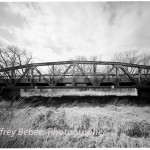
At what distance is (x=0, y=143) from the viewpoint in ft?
6.46

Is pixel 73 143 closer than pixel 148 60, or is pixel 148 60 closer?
pixel 73 143

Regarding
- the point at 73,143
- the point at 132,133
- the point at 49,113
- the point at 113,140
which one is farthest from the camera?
the point at 49,113

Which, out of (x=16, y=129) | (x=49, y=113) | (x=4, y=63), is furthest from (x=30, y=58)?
(x=16, y=129)

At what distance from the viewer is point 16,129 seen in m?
2.36

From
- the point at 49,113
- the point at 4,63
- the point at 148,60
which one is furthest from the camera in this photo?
the point at 148,60

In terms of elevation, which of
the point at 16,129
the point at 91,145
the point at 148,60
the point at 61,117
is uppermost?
the point at 148,60

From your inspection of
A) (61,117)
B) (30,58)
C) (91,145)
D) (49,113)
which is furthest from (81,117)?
(30,58)

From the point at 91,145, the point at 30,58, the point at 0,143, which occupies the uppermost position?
the point at 30,58

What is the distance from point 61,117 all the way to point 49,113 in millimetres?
963

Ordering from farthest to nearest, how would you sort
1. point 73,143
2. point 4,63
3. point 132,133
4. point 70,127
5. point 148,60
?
point 148,60
point 4,63
point 70,127
point 132,133
point 73,143

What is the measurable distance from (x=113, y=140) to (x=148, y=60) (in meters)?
44.2

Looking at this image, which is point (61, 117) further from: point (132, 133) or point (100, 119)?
point (132, 133)

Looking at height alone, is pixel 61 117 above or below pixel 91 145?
→ above

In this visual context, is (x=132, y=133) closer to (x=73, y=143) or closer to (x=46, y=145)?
(x=73, y=143)
